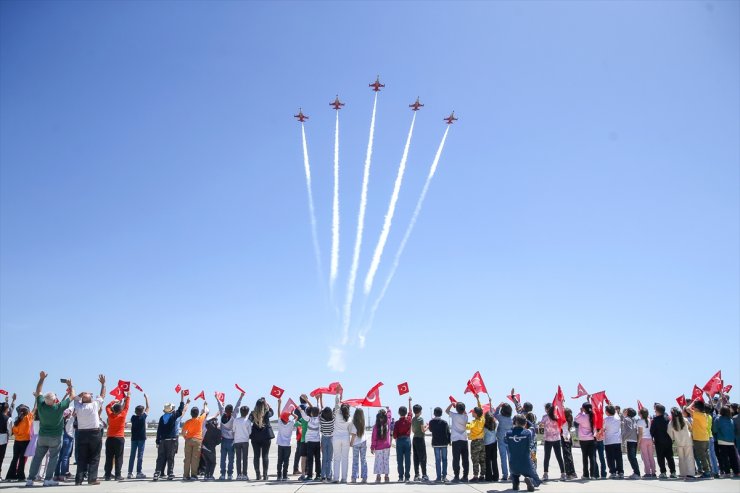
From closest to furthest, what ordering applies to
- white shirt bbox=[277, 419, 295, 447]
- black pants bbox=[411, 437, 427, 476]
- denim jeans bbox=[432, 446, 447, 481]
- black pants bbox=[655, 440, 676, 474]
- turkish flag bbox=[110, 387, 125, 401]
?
1. denim jeans bbox=[432, 446, 447, 481]
2. black pants bbox=[411, 437, 427, 476]
3. black pants bbox=[655, 440, 676, 474]
4. white shirt bbox=[277, 419, 295, 447]
5. turkish flag bbox=[110, 387, 125, 401]

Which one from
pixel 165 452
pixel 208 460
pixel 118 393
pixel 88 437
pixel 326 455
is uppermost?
pixel 118 393

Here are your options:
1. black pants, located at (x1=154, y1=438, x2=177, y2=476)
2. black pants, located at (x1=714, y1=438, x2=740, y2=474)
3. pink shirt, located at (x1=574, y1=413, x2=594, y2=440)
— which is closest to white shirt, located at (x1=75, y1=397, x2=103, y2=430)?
black pants, located at (x1=154, y1=438, x2=177, y2=476)

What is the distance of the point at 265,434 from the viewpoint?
1459 centimetres

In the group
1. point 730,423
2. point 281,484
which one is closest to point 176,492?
point 281,484

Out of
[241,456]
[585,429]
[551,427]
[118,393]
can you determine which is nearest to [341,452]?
[241,456]

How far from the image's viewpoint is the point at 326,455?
1411 cm

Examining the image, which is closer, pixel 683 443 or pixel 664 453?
pixel 683 443

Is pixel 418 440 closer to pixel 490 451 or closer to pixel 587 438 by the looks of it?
pixel 490 451

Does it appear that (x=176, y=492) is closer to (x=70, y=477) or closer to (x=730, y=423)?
(x=70, y=477)

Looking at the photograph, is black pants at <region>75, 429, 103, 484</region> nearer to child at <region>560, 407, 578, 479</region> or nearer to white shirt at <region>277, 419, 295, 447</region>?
white shirt at <region>277, 419, 295, 447</region>

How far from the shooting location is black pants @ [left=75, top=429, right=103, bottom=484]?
42.4 feet

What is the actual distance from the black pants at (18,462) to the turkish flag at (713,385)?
66.5 feet

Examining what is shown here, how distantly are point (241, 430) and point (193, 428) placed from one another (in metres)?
1.31

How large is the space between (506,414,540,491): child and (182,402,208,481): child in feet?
26.3
